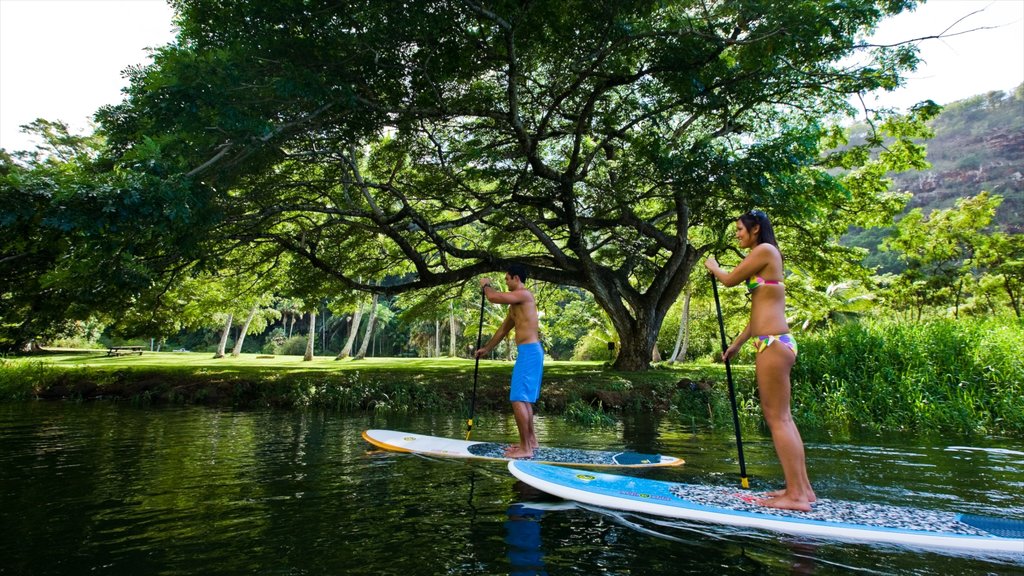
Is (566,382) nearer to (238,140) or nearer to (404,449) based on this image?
(404,449)

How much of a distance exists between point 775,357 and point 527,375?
3.06 metres

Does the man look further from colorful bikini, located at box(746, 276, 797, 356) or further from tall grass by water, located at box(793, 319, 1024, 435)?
tall grass by water, located at box(793, 319, 1024, 435)

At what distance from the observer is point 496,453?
274 inches

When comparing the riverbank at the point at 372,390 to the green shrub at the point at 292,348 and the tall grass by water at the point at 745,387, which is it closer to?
the tall grass by water at the point at 745,387

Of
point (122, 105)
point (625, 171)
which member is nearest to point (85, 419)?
point (122, 105)

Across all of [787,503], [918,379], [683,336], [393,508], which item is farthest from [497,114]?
[683,336]

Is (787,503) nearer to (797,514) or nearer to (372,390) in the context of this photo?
(797,514)

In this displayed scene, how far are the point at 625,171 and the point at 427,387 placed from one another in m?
7.60

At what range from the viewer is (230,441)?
868cm

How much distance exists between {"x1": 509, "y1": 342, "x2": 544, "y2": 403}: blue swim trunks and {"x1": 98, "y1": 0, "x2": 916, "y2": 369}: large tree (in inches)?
208

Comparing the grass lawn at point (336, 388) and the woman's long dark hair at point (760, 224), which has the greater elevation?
the woman's long dark hair at point (760, 224)

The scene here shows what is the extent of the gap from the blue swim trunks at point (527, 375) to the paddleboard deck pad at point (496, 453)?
75cm

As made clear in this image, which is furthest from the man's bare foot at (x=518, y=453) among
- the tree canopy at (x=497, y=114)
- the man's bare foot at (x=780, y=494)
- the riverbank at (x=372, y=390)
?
the tree canopy at (x=497, y=114)

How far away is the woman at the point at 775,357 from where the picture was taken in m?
4.52
